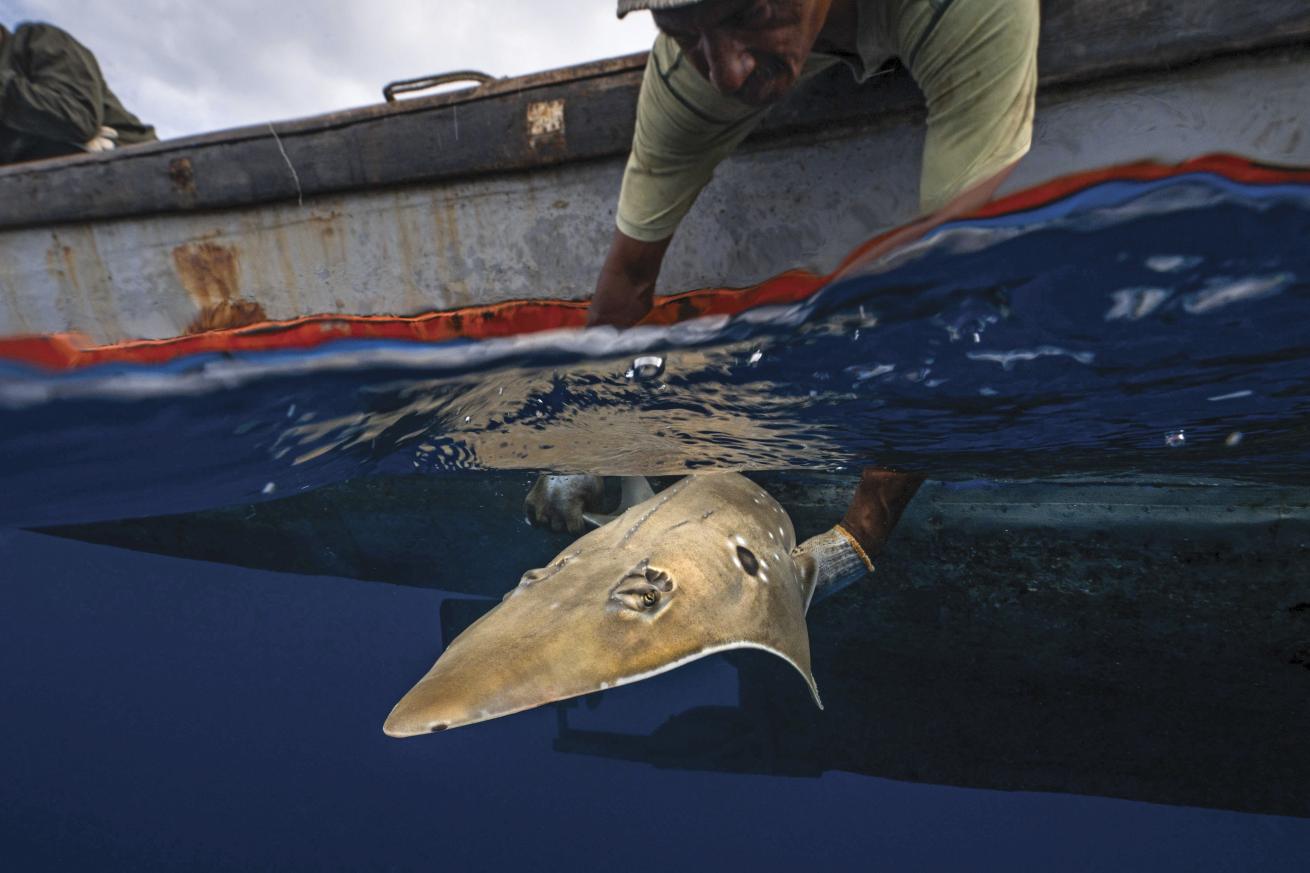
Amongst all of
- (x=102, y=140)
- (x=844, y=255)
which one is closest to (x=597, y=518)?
(x=844, y=255)

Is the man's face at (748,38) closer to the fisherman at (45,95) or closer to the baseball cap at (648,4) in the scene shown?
the baseball cap at (648,4)

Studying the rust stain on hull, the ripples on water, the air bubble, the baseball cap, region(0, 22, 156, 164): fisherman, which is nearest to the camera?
the baseball cap

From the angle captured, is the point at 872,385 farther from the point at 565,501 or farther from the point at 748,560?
the point at 565,501

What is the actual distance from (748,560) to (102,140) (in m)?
5.83

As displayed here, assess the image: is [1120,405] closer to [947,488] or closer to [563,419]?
[947,488]

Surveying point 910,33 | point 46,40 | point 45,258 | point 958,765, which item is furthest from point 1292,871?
point 46,40

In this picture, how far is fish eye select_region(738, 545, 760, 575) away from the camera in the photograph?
2.80 meters

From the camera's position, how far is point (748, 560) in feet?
9.42

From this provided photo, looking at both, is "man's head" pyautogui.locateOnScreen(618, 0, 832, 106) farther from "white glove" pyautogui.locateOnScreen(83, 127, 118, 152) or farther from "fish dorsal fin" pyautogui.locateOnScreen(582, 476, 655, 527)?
"white glove" pyautogui.locateOnScreen(83, 127, 118, 152)

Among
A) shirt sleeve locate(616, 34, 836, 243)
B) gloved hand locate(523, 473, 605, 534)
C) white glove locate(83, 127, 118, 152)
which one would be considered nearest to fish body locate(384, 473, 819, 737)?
shirt sleeve locate(616, 34, 836, 243)

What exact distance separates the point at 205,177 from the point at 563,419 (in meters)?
2.10

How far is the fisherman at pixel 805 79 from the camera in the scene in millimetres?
1737

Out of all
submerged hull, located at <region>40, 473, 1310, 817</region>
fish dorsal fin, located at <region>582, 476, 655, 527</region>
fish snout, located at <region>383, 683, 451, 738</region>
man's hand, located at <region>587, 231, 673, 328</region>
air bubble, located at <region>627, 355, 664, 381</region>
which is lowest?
submerged hull, located at <region>40, 473, 1310, 817</region>

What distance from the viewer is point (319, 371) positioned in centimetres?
344
